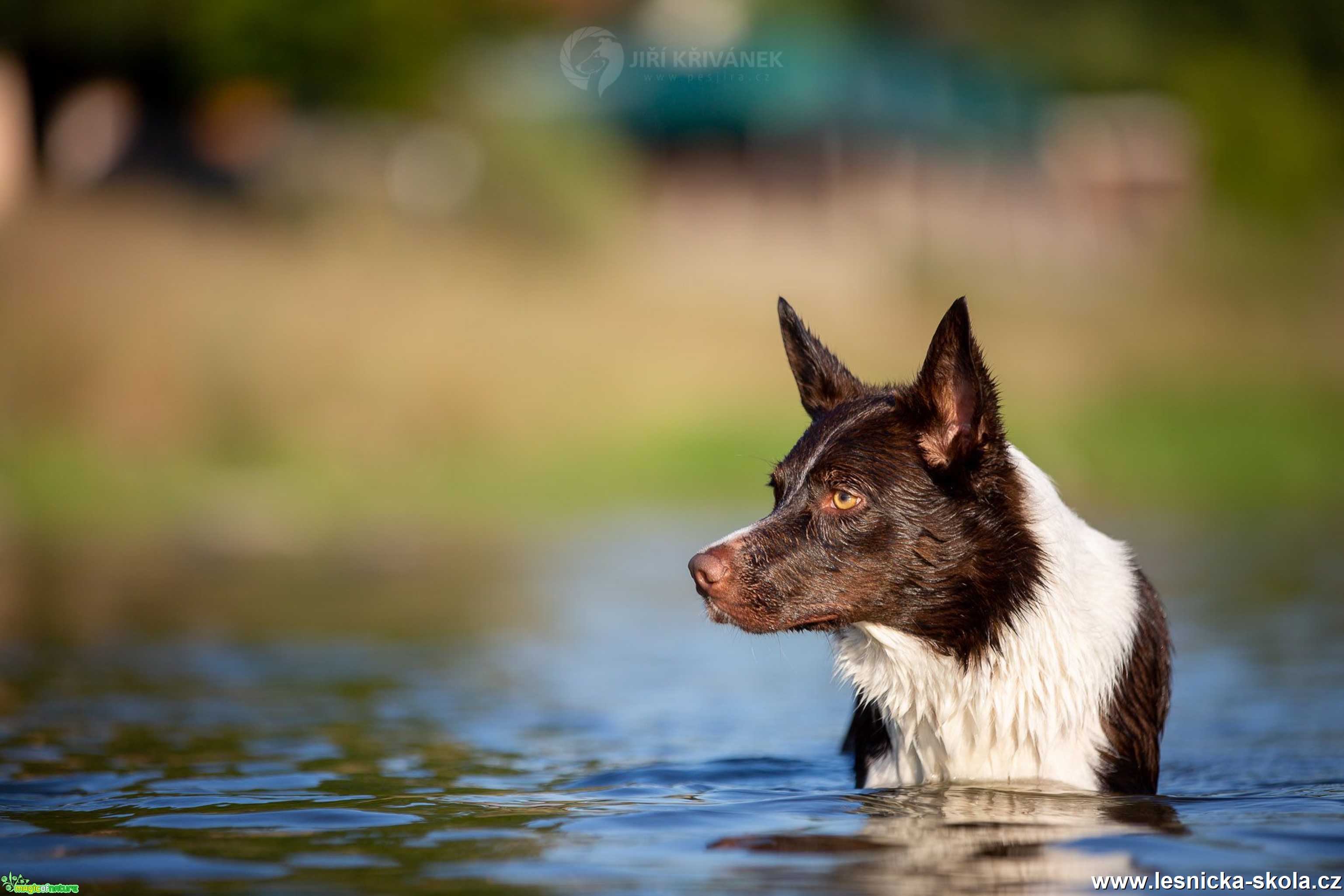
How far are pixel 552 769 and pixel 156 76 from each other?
32.4 m

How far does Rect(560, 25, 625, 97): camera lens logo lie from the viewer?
3241 cm

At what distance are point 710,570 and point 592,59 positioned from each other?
29109mm

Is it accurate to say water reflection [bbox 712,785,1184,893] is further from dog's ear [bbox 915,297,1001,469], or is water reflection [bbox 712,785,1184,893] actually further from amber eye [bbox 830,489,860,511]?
dog's ear [bbox 915,297,1001,469]

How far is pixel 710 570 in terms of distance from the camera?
5.95m

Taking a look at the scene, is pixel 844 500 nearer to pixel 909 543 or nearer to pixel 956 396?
pixel 909 543

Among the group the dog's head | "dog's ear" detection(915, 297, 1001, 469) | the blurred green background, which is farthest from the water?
the blurred green background

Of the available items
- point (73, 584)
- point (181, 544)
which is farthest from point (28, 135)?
point (73, 584)

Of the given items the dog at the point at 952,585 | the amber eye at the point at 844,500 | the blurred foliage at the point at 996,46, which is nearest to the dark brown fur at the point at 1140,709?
the dog at the point at 952,585

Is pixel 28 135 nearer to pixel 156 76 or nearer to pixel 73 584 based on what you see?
pixel 156 76

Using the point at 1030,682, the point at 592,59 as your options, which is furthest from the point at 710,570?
the point at 592,59

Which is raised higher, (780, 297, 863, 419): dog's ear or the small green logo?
(780, 297, 863, 419): dog's ear

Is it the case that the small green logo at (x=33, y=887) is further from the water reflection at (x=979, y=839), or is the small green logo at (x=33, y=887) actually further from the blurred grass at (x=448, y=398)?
the blurred grass at (x=448, y=398)

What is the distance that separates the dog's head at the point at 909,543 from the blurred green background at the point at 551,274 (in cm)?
707

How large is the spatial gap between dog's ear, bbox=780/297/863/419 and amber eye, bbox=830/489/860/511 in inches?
23.1
